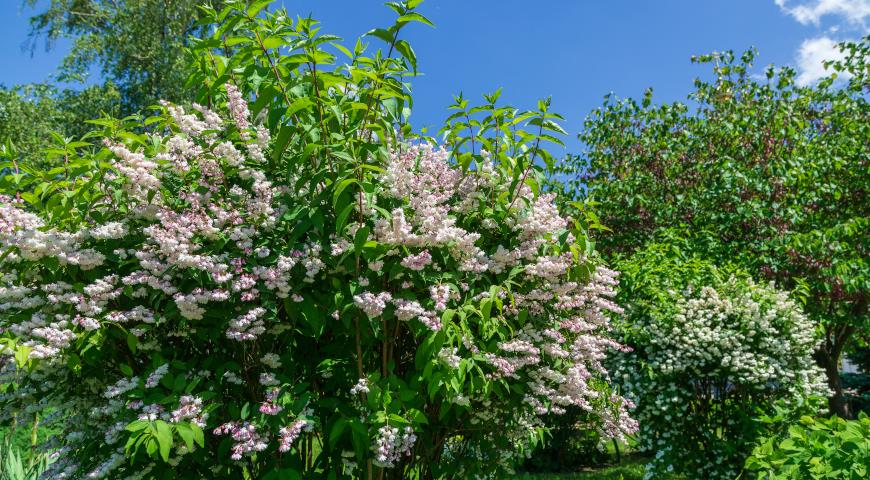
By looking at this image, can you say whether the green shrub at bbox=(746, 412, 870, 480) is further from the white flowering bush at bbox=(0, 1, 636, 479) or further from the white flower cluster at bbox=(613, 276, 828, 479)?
the white flower cluster at bbox=(613, 276, 828, 479)

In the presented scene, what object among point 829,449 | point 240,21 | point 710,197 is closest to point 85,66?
point 710,197

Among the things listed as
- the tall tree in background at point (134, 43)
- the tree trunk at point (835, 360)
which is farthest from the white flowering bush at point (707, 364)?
the tall tree in background at point (134, 43)

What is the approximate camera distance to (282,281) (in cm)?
278

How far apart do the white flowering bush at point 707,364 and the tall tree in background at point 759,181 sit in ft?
7.46

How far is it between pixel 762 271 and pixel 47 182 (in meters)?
8.80

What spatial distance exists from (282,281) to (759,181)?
8308 mm

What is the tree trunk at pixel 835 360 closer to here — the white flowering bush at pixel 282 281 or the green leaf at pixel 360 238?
the white flowering bush at pixel 282 281

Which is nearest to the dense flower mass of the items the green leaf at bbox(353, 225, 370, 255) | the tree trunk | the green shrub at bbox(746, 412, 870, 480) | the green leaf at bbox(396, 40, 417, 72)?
→ the green leaf at bbox(353, 225, 370, 255)

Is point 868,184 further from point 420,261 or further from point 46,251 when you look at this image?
point 46,251

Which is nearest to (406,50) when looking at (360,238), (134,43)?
(360,238)

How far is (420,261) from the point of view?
2.84 m

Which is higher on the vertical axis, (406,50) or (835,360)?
(406,50)

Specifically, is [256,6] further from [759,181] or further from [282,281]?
[759,181]

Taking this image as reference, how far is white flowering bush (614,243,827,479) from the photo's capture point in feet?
19.1
